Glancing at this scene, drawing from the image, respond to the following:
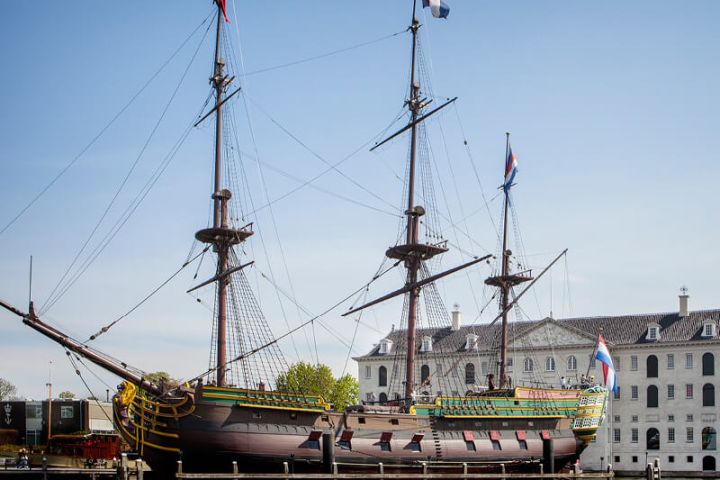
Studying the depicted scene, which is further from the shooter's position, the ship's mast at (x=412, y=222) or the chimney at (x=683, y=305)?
the chimney at (x=683, y=305)

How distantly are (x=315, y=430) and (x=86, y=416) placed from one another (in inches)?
1261

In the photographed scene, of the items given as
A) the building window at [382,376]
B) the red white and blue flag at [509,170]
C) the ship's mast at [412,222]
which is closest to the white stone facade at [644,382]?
the building window at [382,376]

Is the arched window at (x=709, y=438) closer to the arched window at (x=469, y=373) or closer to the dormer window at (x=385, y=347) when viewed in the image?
the arched window at (x=469, y=373)

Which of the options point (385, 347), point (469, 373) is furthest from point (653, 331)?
point (385, 347)

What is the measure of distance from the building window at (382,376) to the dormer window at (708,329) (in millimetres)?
32967

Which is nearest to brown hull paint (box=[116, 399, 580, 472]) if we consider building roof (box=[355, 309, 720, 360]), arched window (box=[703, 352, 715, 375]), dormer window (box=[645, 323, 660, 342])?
building roof (box=[355, 309, 720, 360])

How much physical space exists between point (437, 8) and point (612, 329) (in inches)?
1932

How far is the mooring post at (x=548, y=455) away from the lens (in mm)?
50938

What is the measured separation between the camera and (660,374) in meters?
87.9

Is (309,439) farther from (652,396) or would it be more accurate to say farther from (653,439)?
(653,439)

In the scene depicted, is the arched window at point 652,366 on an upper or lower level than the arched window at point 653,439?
upper

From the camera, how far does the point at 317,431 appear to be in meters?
44.3

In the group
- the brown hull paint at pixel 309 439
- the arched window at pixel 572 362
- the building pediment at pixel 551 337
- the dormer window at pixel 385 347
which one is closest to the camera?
the brown hull paint at pixel 309 439

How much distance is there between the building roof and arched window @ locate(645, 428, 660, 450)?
7.87 meters
